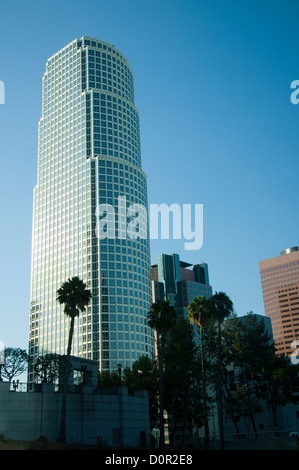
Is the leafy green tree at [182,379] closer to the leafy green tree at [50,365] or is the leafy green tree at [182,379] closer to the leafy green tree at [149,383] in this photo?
the leafy green tree at [149,383]

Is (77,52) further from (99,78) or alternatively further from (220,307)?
(220,307)

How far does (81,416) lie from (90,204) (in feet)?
348

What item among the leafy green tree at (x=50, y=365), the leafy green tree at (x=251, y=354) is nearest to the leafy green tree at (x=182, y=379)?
the leafy green tree at (x=251, y=354)

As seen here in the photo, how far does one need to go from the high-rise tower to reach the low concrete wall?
266 ft

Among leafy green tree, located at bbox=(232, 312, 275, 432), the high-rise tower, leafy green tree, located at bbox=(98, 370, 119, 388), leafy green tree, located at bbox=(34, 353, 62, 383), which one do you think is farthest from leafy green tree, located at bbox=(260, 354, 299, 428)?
the high-rise tower

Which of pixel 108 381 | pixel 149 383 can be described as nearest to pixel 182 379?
pixel 149 383

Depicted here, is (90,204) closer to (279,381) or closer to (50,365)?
(50,365)

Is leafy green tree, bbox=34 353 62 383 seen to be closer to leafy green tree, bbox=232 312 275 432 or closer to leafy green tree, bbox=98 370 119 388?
leafy green tree, bbox=98 370 119 388

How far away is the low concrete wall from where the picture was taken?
50.4 m

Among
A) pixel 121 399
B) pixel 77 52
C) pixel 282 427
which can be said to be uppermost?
pixel 77 52

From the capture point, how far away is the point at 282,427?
85375 millimetres

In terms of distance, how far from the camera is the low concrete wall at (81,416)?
50375 mm
